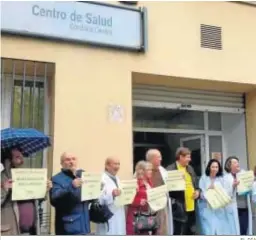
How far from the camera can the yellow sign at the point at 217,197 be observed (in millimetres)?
5879

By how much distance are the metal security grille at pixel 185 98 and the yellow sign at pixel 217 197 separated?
208 centimetres

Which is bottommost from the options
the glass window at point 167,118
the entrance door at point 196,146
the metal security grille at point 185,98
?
the entrance door at point 196,146

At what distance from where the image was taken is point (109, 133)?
6.56 m

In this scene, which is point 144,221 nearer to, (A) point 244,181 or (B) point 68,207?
(B) point 68,207

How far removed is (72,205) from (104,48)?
260 cm

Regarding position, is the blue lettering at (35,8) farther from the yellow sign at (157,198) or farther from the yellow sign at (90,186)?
A: the yellow sign at (157,198)

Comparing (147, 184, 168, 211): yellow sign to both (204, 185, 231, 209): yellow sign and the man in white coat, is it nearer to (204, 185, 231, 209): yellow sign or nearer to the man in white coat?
the man in white coat

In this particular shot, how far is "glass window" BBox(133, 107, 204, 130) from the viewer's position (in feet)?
25.3

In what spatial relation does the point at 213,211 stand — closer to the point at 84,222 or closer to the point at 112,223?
the point at 112,223

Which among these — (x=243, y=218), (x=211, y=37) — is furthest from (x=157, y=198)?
(x=211, y=37)

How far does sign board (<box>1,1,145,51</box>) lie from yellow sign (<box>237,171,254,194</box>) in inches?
86.5

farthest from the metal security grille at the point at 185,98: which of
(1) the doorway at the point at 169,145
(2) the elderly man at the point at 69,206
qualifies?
(2) the elderly man at the point at 69,206

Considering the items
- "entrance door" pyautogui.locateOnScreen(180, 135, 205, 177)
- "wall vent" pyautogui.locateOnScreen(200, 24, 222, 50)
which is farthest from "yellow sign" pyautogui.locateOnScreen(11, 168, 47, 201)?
"entrance door" pyautogui.locateOnScreen(180, 135, 205, 177)
